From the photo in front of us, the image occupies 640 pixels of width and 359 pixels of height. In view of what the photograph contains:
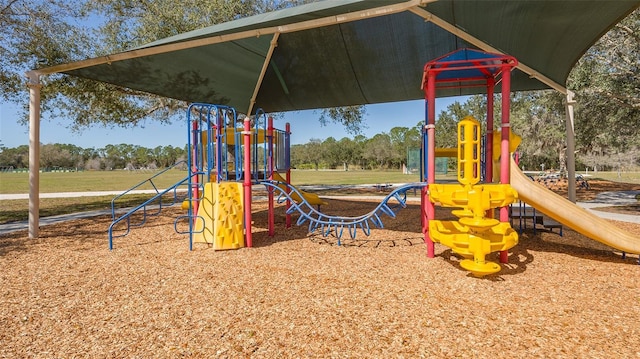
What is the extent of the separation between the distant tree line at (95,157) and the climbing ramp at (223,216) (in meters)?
110

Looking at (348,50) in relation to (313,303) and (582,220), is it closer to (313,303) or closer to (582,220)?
(582,220)

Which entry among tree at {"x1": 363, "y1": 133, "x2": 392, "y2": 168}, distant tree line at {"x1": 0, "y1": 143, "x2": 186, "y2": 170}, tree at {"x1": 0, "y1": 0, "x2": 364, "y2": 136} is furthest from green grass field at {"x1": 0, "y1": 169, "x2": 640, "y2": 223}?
distant tree line at {"x1": 0, "y1": 143, "x2": 186, "y2": 170}

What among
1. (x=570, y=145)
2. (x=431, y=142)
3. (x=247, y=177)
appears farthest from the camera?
(x=570, y=145)

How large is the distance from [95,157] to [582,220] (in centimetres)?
16294

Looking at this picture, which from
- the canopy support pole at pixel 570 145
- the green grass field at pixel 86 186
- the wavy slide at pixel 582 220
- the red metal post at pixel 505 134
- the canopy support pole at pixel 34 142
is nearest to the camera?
the wavy slide at pixel 582 220

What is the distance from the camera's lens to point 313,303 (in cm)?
380

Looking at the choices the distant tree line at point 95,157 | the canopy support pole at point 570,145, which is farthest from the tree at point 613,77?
the distant tree line at point 95,157

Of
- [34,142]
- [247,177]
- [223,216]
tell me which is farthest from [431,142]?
[34,142]

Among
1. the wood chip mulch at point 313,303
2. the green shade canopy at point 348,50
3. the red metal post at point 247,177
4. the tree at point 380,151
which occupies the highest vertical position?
the tree at point 380,151

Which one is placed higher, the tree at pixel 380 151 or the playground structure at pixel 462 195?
the tree at pixel 380 151

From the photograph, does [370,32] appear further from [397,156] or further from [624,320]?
[397,156]

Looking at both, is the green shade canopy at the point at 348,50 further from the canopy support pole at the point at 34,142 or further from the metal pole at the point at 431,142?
the metal pole at the point at 431,142

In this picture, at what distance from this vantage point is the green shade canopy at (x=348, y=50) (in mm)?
5238

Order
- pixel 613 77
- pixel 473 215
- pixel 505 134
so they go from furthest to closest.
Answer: pixel 613 77
pixel 505 134
pixel 473 215
